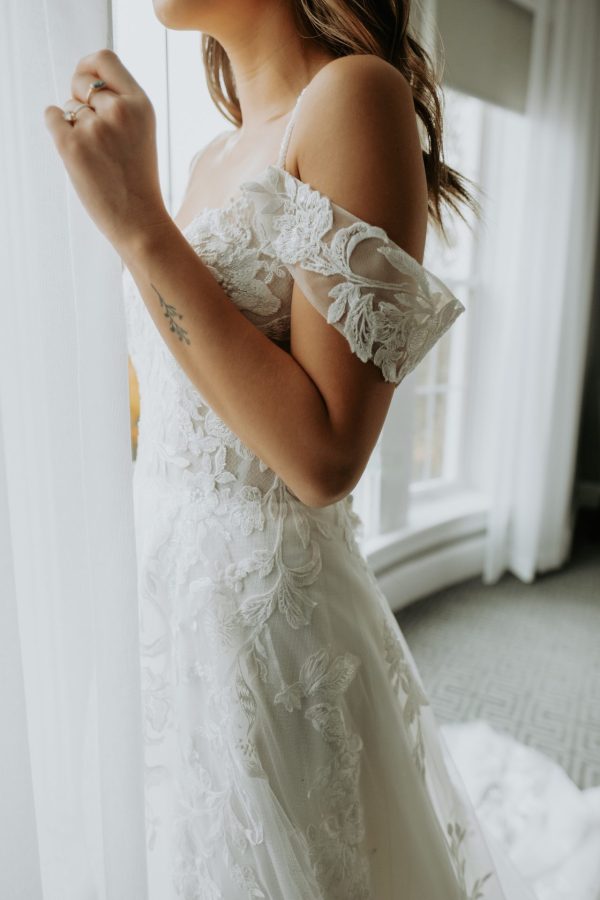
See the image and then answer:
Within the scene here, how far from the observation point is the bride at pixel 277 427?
0.61 metres

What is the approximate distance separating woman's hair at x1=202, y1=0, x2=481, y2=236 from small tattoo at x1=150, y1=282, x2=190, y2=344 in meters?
0.41

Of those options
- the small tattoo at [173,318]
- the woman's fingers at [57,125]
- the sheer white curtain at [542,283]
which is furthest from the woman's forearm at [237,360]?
the sheer white curtain at [542,283]

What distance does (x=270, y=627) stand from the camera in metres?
0.71

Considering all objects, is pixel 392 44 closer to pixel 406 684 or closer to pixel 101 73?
pixel 101 73

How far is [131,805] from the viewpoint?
0.70 meters

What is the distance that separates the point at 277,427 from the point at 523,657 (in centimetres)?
209

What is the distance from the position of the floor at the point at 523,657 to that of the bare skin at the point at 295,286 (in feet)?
5.38

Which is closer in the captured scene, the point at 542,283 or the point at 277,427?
the point at 277,427

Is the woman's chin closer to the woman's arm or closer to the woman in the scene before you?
the woman

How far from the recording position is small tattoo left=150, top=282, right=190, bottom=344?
2.03 feet

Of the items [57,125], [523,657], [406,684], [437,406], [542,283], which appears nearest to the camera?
[57,125]

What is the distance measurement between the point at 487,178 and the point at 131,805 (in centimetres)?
286

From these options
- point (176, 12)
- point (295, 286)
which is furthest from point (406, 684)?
point (176, 12)

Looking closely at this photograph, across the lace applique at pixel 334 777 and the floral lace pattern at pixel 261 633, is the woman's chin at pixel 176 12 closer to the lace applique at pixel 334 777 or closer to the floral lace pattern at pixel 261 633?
the floral lace pattern at pixel 261 633
